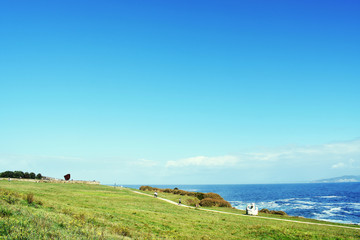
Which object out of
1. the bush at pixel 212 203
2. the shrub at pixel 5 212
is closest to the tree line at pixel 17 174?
the bush at pixel 212 203

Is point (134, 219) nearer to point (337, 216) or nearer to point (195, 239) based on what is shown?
point (195, 239)

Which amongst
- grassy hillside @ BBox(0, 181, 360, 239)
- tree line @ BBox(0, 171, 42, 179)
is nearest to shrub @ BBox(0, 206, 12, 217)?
grassy hillside @ BBox(0, 181, 360, 239)

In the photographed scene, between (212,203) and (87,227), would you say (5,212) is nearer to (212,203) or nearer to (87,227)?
(87,227)

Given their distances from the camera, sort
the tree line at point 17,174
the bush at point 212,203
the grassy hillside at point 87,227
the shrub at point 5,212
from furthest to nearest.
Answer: the tree line at point 17,174 < the bush at point 212,203 < the shrub at point 5,212 < the grassy hillside at point 87,227

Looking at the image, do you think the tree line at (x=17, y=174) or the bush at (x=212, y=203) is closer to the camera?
the bush at (x=212, y=203)

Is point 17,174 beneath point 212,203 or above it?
above

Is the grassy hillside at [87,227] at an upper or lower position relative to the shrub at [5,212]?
lower

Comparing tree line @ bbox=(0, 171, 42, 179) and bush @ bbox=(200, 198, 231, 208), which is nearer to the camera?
bush @ bbox=(200, 198, 231, 208)

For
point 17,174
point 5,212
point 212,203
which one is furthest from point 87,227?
point 17,174

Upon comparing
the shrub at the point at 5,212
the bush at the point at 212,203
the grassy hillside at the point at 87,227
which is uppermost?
the shrub at the point at 5,212

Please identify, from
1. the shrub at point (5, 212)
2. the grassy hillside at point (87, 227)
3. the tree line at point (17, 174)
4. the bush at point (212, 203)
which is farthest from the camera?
the tree line at point (17, 174)

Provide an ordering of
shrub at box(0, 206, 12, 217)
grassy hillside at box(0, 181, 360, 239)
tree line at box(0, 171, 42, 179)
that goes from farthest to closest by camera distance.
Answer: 1. tree line at box(0, 171, 42, 179)
2. shrub at box(0, 206, 12, 217)
3. grassy hillside at box(0, 181, 360, 239)

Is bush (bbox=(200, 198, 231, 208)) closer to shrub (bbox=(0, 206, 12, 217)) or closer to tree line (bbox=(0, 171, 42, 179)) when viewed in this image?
shrub (bbox=(0, 206, 12, 217))

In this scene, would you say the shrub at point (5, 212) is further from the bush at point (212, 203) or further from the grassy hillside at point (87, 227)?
the bush at point (212, 203)
